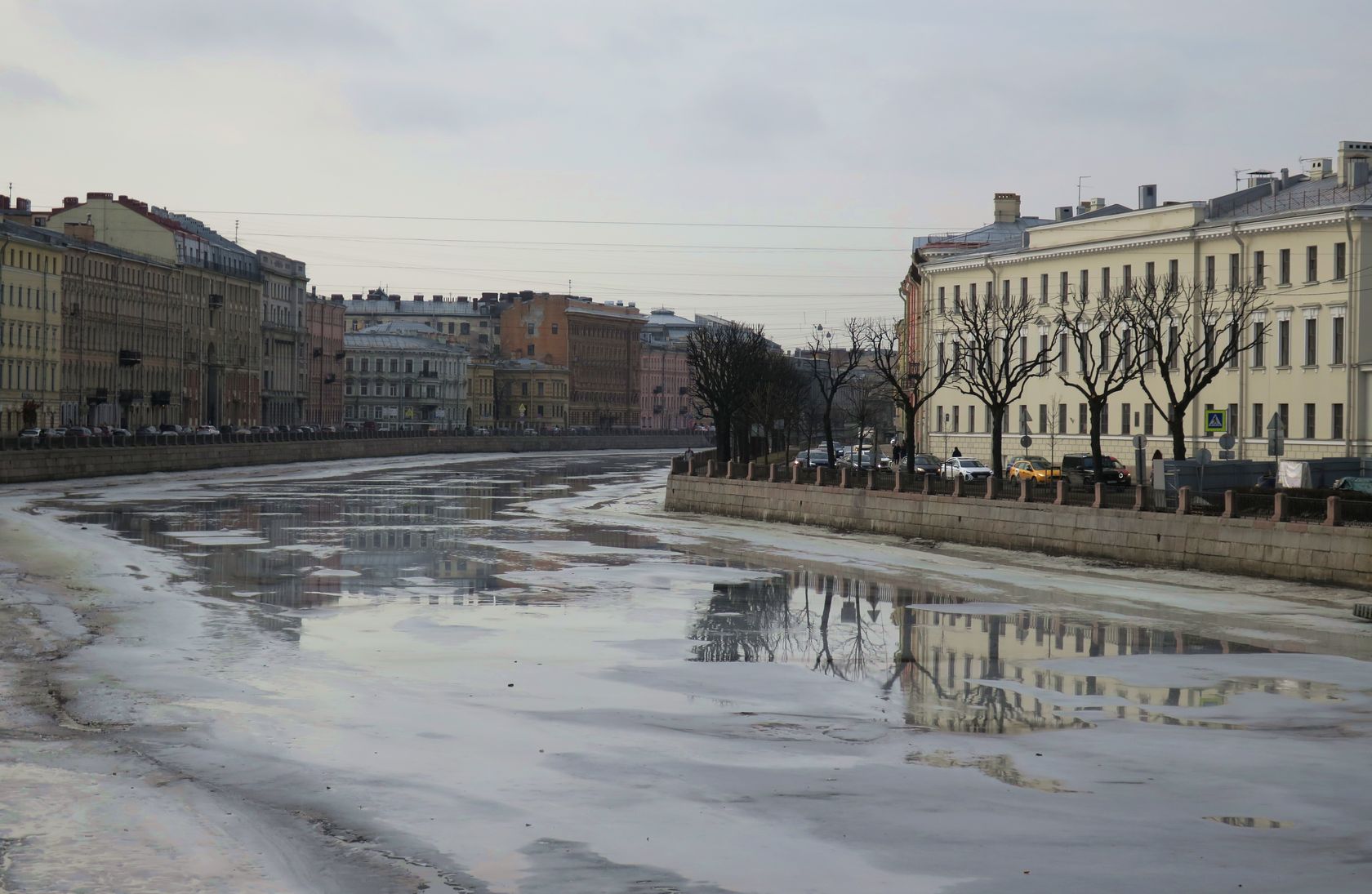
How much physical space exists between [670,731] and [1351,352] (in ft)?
179

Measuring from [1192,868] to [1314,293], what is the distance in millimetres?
59791

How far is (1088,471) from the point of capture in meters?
64.4

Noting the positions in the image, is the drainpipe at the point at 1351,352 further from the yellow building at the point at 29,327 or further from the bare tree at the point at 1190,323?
the yellow building at the point at 29,327

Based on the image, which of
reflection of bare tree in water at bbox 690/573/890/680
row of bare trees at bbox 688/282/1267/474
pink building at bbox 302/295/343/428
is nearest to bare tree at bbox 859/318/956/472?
row of bare trees at bbox 688/282/1267/474

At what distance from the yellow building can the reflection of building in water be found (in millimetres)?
81715

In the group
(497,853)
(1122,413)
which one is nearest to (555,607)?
(497,853)

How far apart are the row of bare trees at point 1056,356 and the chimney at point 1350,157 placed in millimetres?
5837

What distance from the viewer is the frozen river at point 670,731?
14203 millimetres

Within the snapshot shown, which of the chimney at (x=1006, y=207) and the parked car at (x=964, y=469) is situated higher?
the chimney at (x=1006, y=207)

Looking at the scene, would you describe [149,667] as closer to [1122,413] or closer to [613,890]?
[613,890]

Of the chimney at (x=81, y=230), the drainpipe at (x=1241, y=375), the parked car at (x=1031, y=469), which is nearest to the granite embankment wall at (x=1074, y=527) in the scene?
the parked car at (x=1031, y=469)

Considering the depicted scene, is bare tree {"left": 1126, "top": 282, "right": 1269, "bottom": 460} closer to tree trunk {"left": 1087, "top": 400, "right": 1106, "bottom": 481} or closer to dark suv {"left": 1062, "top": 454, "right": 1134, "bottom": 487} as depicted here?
dark suv {"left": 1062, "top": 454, "right": 1134, "bottom": 487}

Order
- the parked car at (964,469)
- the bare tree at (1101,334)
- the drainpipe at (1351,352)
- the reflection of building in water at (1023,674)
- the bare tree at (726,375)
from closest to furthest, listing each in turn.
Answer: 1. the reflection of building in water at (1023,674)
2. the drainpipe at (1351,352)
3. the parked car at (964,469)
4. the bare tree at (1101,334)
5. the bare tree at (726,375)

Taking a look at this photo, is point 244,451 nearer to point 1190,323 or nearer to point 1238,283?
point 1190,323
